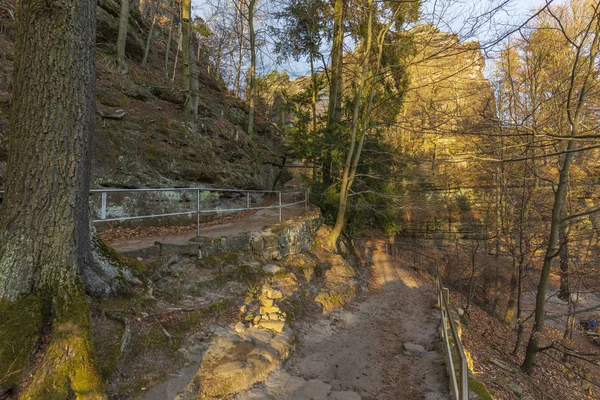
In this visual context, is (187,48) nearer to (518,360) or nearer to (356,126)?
(356,126)

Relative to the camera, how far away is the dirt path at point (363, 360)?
367cm

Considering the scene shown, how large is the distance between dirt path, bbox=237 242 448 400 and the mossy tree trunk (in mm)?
1994

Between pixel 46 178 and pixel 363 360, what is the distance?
4.66 meters

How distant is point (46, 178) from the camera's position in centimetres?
284

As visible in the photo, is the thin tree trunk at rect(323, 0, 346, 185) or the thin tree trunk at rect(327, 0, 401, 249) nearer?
the thin tree trunk at rect(327, 0, 401, 249)

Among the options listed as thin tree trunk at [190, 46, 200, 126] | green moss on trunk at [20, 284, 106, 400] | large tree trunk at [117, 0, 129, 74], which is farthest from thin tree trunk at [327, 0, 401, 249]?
green moss on trunk at [20, 284, 106, 400]

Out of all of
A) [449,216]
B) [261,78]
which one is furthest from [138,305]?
[261,78]

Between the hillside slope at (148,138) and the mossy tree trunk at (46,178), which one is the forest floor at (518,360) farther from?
the hillside slope at (148,138)

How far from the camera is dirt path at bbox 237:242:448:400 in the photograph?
12.0ft

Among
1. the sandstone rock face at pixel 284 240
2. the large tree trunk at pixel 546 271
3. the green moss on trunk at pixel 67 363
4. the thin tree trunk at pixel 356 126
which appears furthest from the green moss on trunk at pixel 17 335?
the large tree trunk at pixel 546 271

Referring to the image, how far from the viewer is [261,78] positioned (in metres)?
25.1

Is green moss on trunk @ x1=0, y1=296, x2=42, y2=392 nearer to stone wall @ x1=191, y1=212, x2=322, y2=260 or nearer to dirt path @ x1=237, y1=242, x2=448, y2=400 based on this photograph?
dirt path @ x1=237, y1=242, x2=448, y2=400

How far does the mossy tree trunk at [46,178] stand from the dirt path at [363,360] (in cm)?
199

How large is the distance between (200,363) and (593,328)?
61.0ft
